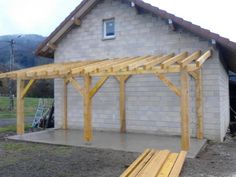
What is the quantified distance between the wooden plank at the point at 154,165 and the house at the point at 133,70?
7.45ft

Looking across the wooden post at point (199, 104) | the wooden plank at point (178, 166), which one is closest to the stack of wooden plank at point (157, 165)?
the wooden plank at point (178, 166)

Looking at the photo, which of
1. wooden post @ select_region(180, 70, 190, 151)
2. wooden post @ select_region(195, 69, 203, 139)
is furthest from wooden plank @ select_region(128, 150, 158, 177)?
wooden post @ select_region(195, 69, 203, 139)

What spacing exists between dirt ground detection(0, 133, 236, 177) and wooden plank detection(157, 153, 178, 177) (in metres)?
0.30

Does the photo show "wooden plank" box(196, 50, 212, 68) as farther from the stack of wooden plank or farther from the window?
the window

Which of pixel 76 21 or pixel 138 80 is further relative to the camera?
pixel 76 21

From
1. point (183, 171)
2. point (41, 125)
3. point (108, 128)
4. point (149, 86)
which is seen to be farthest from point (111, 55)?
point (183, 171)

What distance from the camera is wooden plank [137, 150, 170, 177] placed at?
5.53 metres

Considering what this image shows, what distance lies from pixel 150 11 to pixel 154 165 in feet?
21.6

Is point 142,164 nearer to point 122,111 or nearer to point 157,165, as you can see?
A: point 157,165

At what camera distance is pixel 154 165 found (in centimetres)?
611

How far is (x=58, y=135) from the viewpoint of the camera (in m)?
11.2

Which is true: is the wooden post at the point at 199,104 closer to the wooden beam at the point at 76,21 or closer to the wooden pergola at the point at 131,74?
the wooden pergola at the point at 131,74

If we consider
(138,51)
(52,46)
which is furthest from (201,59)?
(52,46)

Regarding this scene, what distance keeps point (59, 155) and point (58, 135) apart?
3.35 m
